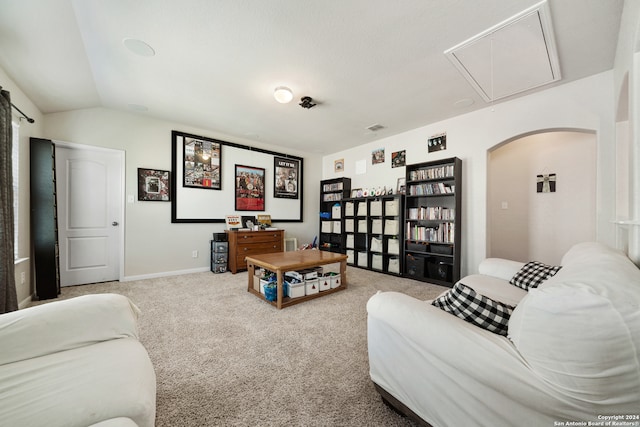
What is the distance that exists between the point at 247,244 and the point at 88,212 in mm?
2307

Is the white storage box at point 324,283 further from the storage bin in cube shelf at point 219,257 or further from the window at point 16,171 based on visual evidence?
the window at point 16,171

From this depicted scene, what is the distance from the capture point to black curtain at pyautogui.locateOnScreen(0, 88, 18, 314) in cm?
184

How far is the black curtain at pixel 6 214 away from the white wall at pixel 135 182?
1558 millimetres

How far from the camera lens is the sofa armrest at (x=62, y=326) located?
3.10ft

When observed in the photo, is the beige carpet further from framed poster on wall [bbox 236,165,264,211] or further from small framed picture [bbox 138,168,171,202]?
framed poster on wall [bbox 236,165,264,211]

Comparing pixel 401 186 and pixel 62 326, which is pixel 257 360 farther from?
pixel 401 186

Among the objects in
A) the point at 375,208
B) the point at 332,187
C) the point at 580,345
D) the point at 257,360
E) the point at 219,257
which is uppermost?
the point at 332,187

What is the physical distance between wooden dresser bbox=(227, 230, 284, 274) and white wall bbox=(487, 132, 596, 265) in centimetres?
364

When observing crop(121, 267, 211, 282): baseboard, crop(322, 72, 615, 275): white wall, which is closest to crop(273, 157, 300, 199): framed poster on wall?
crop(322, 72, 615, 275): white wall

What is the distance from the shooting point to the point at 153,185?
12.6 ft

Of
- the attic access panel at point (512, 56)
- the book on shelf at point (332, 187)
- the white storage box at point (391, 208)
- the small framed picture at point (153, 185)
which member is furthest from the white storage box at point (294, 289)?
the book on shelf at point (332, 187)

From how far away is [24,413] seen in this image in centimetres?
70

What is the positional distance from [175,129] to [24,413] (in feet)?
13.8

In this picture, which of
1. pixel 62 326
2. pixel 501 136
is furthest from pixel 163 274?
pixel 501 136
